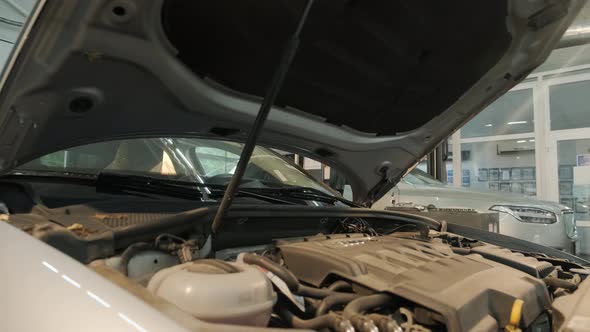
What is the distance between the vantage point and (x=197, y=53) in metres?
1.55

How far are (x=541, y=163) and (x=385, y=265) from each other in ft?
25.2

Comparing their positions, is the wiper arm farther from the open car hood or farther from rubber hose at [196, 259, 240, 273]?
rubber hose at [196, 259, 240, 273]

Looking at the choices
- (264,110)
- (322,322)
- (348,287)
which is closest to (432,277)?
(348,287)

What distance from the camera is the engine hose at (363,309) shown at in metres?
0.91

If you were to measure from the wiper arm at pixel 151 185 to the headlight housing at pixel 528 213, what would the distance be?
465cm

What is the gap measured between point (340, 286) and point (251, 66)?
923mm

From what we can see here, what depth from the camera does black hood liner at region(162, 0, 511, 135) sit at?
1442mm

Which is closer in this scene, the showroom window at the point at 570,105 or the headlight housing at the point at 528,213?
the headlight housing at the point at 528,213

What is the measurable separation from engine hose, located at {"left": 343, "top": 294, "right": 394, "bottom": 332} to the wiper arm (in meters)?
0.87

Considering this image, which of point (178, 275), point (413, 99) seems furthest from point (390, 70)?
point (178, 275)

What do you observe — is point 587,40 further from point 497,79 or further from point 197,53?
point 197,53

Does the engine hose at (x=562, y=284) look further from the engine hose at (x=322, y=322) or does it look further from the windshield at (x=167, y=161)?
the windshield at (x=167, y=161)

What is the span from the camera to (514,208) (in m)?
5.34

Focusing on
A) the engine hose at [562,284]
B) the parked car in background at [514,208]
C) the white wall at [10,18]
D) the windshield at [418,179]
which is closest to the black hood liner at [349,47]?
the engine hose at [562,284]
